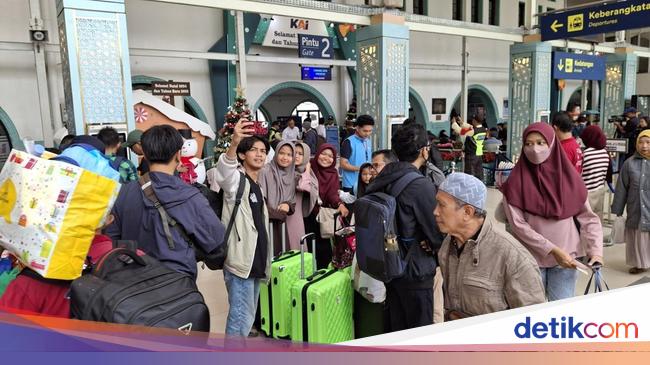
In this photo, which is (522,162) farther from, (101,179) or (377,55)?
(377,55)

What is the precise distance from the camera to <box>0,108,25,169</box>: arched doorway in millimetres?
8266

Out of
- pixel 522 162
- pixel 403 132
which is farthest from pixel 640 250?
pixel 403 132

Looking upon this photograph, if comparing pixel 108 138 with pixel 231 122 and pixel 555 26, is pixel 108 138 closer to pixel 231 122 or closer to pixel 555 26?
pixel 231 122

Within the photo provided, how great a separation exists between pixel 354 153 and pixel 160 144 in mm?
3140

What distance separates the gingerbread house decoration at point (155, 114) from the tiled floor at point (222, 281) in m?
4.63

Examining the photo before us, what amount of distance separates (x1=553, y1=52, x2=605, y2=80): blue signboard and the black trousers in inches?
371

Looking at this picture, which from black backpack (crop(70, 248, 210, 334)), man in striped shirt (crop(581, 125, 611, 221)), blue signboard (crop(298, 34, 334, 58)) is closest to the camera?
black backpack (crop(70, 248, 210, 334))

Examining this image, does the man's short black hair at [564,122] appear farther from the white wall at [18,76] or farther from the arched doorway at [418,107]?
the arched doorway at [418,107]

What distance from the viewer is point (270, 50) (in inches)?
468

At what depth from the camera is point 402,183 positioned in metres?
2.29

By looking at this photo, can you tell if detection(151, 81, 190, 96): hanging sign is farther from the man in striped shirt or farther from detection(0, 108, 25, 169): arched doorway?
the man in striped shirt

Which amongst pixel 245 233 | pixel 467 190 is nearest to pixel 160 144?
pixel 245 233

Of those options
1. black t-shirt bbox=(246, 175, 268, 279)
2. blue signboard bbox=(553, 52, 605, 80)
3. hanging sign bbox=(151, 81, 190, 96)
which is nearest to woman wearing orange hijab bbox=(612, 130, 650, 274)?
black t-shirt bbox=(246, 175, 268, 279)

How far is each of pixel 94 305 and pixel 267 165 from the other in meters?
2.28
